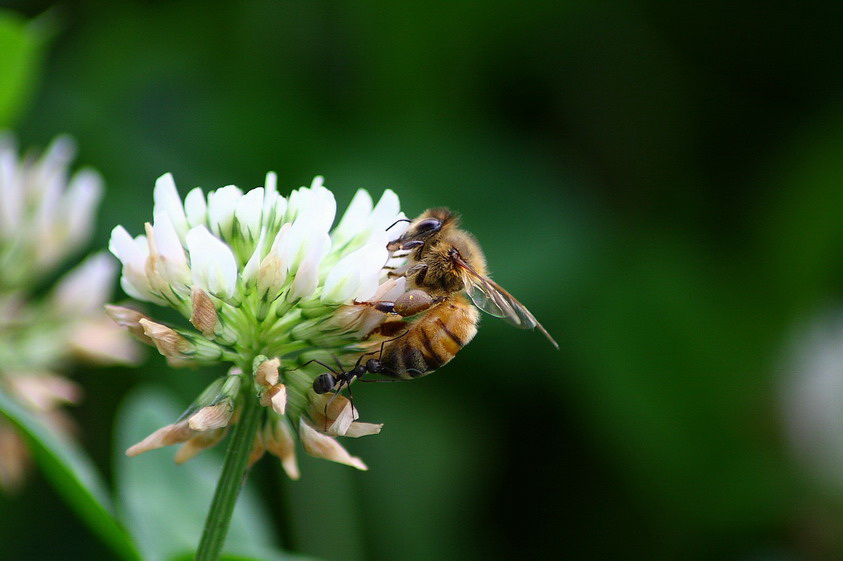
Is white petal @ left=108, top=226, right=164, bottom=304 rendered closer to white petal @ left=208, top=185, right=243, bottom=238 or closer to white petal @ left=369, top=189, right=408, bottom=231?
white petal @ left=208, top=185, right=243, bottom=238

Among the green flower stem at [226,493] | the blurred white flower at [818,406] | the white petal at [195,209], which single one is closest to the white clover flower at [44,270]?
the white petal at [195,209]

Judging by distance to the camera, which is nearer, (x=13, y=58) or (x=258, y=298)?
(x=258, y=298)

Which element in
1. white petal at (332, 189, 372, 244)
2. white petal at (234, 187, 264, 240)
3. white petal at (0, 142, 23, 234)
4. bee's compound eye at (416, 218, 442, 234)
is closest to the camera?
white petal at (234, 187, 264, 240)

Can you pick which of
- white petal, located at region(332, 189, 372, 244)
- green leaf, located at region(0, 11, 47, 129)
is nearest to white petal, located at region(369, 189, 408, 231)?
white petal, located at region(332, 189, 372, 244)

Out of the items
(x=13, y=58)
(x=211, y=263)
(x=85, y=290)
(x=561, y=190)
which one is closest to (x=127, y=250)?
(x=211, y=263)

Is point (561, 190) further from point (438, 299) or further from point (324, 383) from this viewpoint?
point (324, 383)

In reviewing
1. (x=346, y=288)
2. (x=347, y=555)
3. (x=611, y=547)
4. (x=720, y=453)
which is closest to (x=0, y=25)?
(x=346, y=288)

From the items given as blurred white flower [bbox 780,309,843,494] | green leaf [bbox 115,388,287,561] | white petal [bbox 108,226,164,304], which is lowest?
green leaf [bbox 115,388,287,561]
